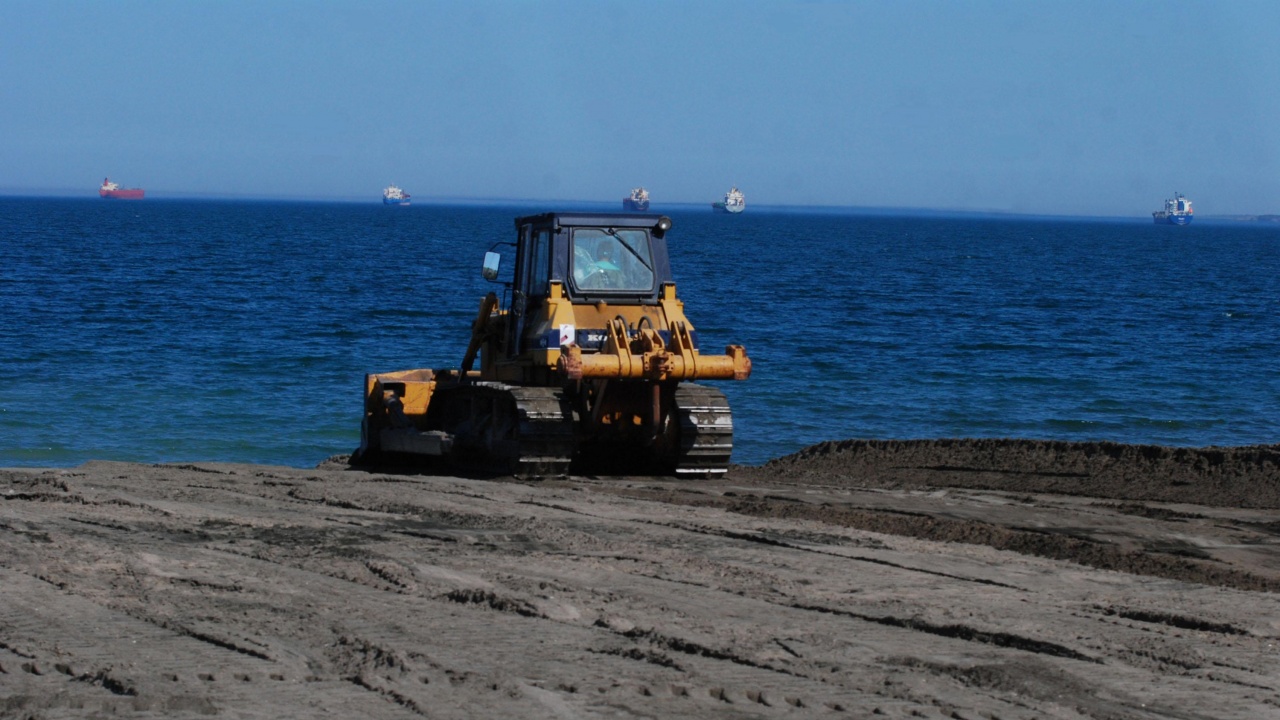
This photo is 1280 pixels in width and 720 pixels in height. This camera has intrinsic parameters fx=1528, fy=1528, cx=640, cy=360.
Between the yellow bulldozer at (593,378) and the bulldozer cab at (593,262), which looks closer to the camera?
the yellow bulldozer at (593,378)

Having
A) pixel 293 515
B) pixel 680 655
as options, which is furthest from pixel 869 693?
pixel 293 515

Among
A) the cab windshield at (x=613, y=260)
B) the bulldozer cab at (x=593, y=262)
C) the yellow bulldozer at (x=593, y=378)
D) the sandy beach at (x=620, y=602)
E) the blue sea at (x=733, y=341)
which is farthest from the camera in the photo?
the blue sea at (x=733, y=341)

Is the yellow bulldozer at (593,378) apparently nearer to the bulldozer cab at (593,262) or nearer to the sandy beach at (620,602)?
the bulldozer cab at (593,262)

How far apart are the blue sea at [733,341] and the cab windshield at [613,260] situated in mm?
4898

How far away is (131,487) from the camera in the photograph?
13.3 metres

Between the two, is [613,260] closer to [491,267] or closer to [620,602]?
[491,267]

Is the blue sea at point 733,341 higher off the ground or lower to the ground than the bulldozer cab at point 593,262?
lower

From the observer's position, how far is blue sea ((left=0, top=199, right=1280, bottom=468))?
2127 cm

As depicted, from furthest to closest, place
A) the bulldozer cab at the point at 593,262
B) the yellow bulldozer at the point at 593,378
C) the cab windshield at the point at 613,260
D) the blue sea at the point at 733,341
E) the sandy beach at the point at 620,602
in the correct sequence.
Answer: the blue sea at the point at 733,341
the cab windshield at the point at 613,260
the bulldozer cab at the point at 593,262
the yellow bulldozer at the point at 593,378
the sandy beach at the point at 620,602

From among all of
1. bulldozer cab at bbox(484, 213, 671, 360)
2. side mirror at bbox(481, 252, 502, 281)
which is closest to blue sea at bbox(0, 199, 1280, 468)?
bulldozer cab at bbox(484, 213, 671, 360)

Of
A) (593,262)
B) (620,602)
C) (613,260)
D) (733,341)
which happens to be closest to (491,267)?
(593,262)

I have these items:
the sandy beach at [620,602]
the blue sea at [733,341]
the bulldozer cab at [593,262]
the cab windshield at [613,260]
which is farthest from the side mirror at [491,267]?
the blue sea at [733,341]

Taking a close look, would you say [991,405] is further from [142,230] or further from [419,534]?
[142,230]

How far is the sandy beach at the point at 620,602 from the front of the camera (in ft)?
21.7
